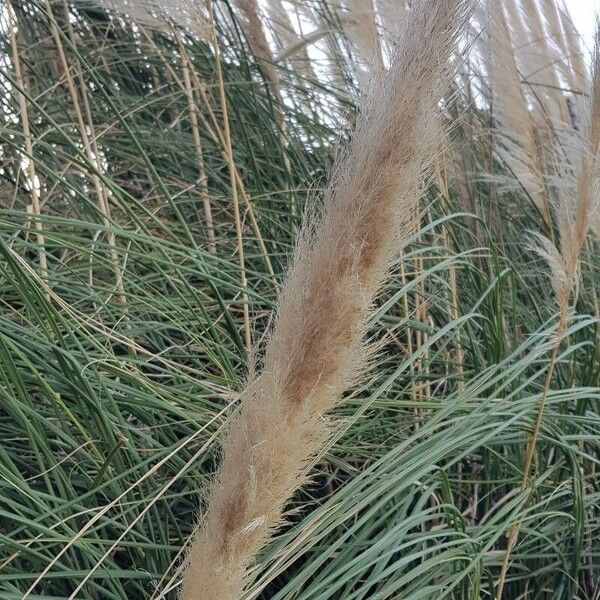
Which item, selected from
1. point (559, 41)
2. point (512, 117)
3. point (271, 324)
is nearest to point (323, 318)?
point (271, 324)

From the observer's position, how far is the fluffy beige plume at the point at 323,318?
Answer: 3.69 ft

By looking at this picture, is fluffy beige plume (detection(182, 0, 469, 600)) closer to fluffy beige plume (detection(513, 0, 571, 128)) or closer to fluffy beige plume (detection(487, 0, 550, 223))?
fluffy beige plume (detection(487, 0, 550, 223))

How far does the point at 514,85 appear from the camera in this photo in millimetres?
2727

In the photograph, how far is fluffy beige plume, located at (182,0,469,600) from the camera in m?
1.12

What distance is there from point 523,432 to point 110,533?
2.82 feet

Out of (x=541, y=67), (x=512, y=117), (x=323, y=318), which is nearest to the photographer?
(x=323, y=318)

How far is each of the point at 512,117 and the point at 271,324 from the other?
0.93 metres

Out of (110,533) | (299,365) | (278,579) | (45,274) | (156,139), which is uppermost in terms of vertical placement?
(156,139)

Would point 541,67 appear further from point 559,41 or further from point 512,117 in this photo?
point 512,117

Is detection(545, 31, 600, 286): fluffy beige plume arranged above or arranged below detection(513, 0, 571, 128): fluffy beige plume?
below

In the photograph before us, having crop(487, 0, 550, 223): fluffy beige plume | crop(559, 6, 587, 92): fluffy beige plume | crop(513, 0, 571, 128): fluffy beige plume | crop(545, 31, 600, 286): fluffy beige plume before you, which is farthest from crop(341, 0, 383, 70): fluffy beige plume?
crop(559, 6, 587, 92): fluffy beige plume

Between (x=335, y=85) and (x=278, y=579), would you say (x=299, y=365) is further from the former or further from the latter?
(x=335, y=85)

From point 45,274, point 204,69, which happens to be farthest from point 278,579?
point 204,69

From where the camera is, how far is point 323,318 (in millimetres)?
1147
